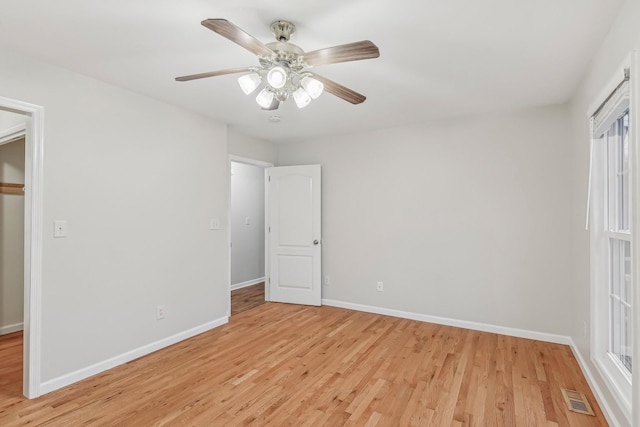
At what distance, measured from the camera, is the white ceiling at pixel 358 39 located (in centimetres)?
180

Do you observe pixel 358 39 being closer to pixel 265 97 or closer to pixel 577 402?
pixel 265 97

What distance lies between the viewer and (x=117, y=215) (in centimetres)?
290

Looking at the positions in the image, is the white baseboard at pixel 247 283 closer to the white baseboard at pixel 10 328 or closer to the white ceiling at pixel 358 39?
the white baseboard at pixel 10 328

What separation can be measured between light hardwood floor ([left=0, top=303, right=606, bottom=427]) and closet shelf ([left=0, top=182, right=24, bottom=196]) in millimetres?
1628

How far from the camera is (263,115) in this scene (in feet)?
12.2

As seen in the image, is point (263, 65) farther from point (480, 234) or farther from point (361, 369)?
point (480, 234)

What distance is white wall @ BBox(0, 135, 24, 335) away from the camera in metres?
3.76

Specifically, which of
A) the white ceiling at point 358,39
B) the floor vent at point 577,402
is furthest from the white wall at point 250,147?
the floor vent at point 577,402

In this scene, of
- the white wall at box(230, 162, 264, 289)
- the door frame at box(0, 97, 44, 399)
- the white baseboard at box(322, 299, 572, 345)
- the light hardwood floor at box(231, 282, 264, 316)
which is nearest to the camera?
the door frame at box(0, 97, 44, 399)

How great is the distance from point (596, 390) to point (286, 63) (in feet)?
9.92

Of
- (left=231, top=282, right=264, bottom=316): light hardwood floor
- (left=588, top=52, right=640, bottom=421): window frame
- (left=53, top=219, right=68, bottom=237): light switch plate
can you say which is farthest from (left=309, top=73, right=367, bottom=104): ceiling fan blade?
(left=231, top=282, right=264, bottom=316): light hardwood floor

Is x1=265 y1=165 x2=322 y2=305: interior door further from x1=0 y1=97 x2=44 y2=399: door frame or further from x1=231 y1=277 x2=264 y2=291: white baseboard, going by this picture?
x1=0 y1=97 x2=44 y2=399: door frame

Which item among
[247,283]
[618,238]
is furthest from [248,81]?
[247,283]

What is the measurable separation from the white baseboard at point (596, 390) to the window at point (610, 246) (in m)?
0.16
